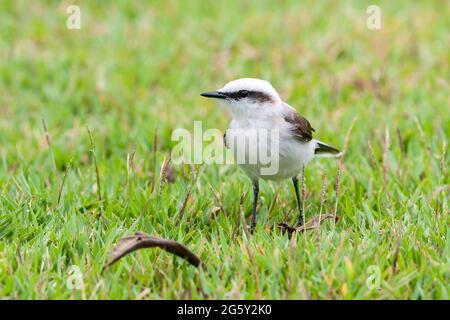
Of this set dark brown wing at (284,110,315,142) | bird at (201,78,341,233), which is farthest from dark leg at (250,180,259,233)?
dark brown wing at (284,110,315,142)

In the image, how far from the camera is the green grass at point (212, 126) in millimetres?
4434

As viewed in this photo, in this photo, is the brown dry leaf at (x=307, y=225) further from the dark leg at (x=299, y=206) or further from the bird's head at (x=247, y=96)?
the bird's head at (x=247, y=96)

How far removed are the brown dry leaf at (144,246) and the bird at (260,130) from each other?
3.29 feet

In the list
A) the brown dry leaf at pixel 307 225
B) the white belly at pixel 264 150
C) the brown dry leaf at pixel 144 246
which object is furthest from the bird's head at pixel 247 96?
the brown dry leaf at pixel 144 246

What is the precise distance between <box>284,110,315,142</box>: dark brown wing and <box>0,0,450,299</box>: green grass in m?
0.51

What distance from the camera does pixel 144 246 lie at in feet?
14.2

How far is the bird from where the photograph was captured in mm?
5297

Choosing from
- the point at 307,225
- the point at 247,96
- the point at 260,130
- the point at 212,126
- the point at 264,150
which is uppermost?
the point at 247,96

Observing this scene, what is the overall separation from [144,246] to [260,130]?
141cm

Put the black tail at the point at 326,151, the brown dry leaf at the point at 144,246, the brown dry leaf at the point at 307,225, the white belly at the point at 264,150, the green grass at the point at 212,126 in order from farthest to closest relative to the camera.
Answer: the black tail at the point at 326,151 → the white belly at the point at 264,150 → the brown dry leaf at the point at 307,225 → the green grass at the point at 212,126 → the brown dry leaf at the point at 144,246

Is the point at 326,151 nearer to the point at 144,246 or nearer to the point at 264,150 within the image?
the point at 264,150

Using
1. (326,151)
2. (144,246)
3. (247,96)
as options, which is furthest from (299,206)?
(144,246)

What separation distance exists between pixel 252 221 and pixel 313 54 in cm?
410
